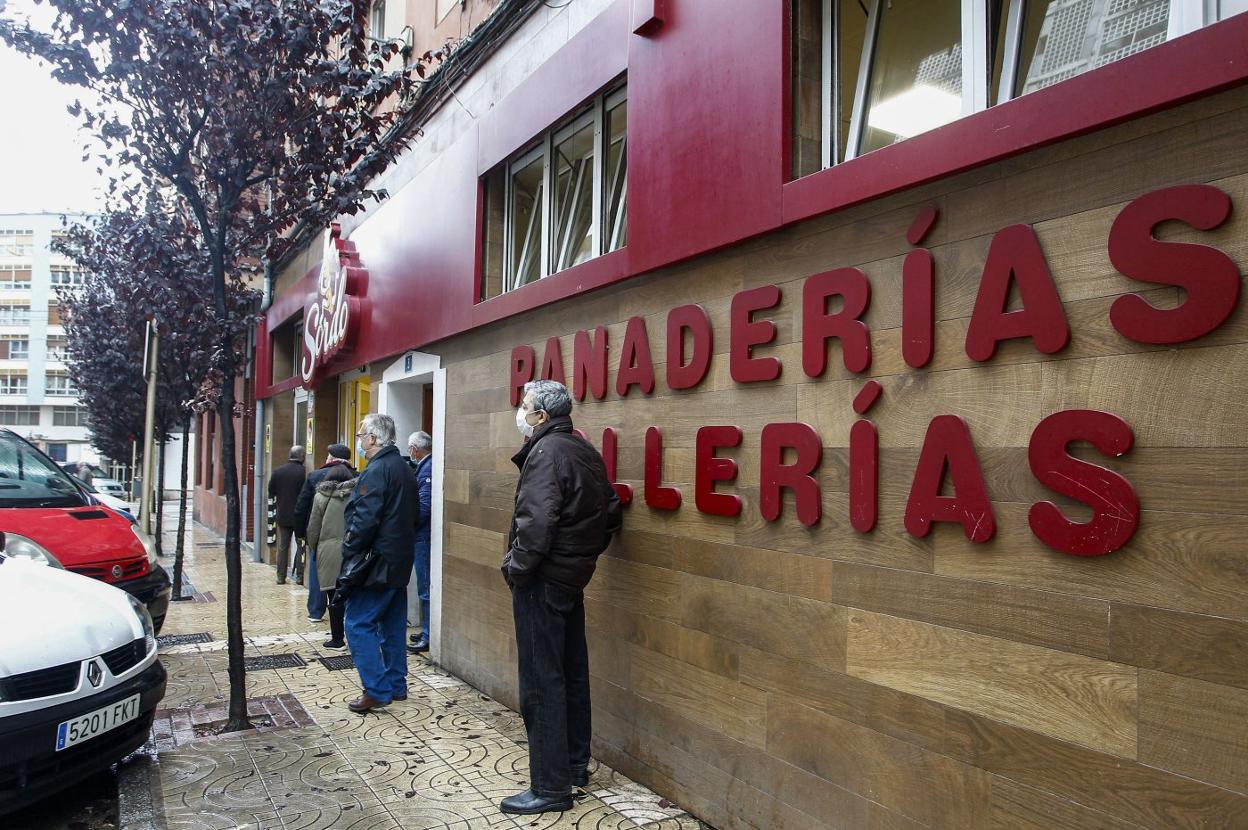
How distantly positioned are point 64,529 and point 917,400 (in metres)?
6.37

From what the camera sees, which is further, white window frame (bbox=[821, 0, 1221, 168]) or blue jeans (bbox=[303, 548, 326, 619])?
blue jeans (bbox=[303, 548, 326, 619])

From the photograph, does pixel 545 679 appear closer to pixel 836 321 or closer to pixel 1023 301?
pixel 836 321

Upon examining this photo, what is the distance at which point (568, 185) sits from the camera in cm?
604

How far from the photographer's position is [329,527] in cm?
692

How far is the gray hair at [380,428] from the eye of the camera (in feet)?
19.4

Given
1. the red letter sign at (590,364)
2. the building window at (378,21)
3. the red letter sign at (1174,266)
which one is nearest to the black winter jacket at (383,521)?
the red letter sign at (590,364)

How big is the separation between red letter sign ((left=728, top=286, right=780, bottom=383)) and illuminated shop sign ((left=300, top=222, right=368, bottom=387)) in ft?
20.1

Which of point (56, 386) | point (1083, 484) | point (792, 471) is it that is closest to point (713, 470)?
point (792, 471)

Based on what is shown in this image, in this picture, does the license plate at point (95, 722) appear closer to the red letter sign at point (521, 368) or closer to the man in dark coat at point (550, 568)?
the man in dark coat at point (550, 568)

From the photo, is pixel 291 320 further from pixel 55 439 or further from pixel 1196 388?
pixel 55 439

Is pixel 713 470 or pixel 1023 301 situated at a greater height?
pixel 1023 301

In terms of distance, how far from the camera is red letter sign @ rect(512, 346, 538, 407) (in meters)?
A: 5.73

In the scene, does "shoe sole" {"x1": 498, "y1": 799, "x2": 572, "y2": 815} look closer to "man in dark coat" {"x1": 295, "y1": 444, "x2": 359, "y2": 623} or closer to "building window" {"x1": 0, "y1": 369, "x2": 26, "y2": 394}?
"man in dark coat" {"x1": 295, "y1": 444, "x2": 359, "y2": 623}

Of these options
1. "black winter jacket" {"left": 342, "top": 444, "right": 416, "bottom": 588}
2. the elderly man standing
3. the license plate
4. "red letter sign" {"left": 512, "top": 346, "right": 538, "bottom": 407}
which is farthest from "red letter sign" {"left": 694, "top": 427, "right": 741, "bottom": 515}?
the elderly man standing
